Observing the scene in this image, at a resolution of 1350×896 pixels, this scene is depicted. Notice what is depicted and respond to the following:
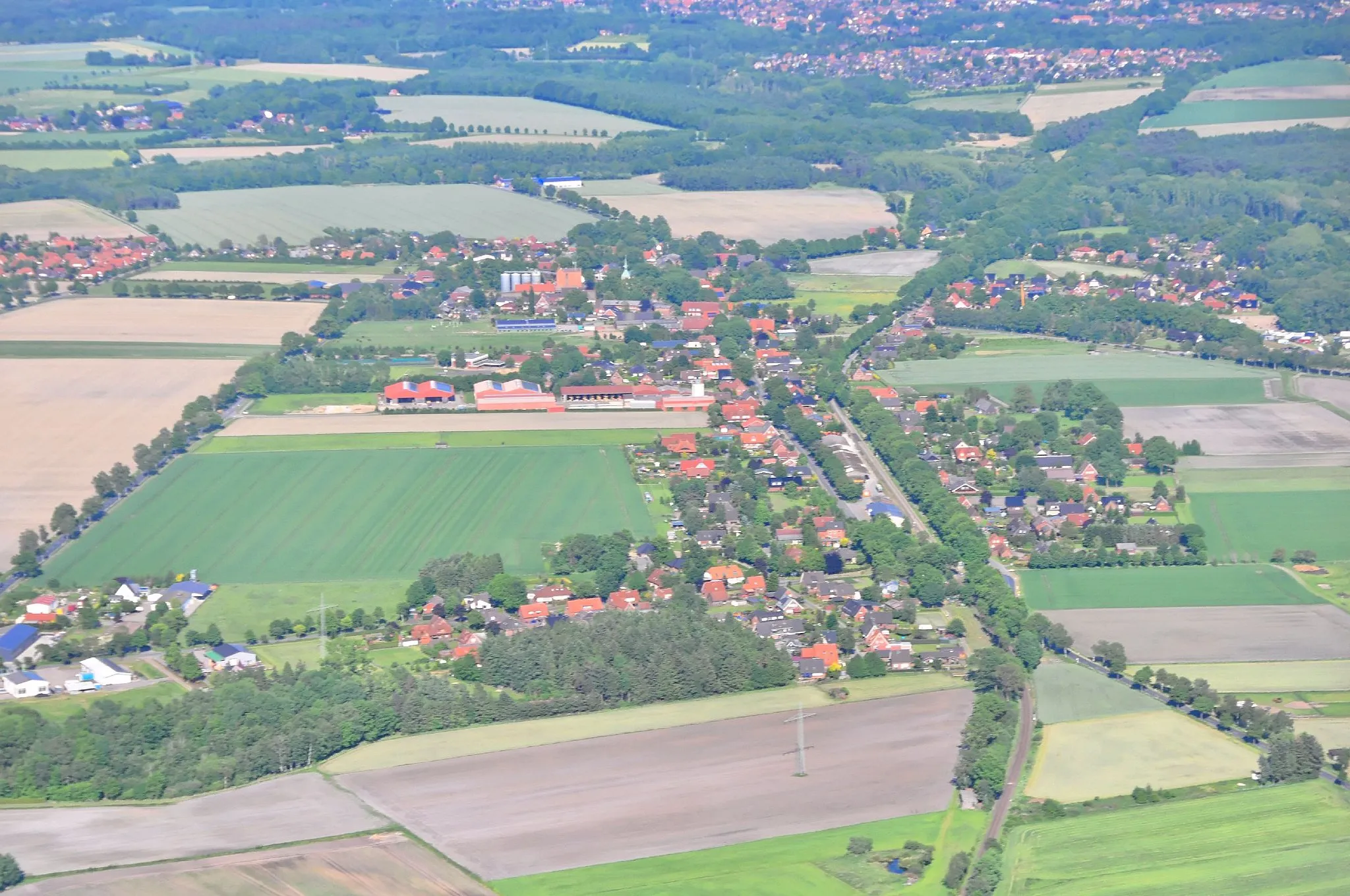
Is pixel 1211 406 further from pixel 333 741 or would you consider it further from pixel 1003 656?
pixel 333 741

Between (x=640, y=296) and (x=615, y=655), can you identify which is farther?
(x=640, y=296)

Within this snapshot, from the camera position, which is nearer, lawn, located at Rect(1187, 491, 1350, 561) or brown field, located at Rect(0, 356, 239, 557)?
lawn, located at Rect(1187, 491, 1350, 561)

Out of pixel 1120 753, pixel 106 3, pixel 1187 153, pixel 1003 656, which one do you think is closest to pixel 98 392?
pixel 1003 656

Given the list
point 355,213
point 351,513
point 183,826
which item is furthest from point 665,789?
point 355,213

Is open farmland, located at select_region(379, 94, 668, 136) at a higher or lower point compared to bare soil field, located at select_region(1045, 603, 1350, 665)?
higher

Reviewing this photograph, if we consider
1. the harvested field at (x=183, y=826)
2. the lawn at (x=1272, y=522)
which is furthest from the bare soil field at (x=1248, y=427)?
the harvested field at (x=183, y=826)

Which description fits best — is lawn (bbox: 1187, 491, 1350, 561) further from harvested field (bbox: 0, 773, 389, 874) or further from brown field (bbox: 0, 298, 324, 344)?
brown field (bbox: 0, 298, 324, 344)

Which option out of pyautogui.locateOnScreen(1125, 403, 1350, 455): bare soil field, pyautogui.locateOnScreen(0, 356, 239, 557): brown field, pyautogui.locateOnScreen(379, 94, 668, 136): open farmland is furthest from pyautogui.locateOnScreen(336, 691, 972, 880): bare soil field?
pyautogui.locateOnScreen(379, 94, 668, 136): open farmland
